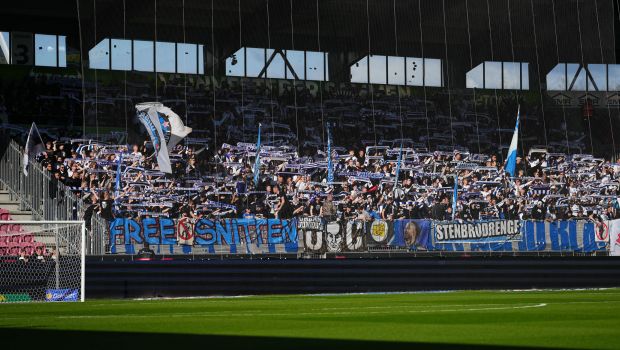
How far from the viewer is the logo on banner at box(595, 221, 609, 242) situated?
3130 centimetres

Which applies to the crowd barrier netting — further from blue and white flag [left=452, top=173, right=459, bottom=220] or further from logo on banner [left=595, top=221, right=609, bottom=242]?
blue and white flag [left=452, top=173, right=459, bottom=220]

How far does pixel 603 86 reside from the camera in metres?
34.5

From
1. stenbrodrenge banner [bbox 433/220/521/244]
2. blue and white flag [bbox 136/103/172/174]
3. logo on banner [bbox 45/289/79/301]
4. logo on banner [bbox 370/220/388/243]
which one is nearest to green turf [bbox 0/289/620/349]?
logo on banner [bbox 45/289/79/301]

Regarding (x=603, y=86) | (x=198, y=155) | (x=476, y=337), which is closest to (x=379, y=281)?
(x=198, y=155)

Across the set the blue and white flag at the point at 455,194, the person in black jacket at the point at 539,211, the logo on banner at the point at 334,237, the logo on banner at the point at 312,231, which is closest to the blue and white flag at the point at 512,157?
the person in black jacket at the point at 539,211

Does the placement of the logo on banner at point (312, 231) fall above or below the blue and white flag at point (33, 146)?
below

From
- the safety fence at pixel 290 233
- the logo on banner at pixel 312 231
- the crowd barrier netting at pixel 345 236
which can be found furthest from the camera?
the logo on banner at pixel 312 231

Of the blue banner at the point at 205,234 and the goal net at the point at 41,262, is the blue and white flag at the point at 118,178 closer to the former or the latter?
the blue banner at the point at 205,234

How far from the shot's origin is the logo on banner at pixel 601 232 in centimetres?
3130

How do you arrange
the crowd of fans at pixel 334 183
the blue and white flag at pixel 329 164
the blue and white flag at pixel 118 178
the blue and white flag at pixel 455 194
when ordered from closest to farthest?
the blue and white flag at pixel 118 178 → the crowd of fans at pixel 334 183 → the blue and white flag at pixel 329 164 → the blue and white flag at pixel 455 194

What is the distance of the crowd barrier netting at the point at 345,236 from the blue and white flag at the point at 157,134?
1.88 m

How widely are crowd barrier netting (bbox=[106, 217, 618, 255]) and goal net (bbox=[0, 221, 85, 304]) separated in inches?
95.2

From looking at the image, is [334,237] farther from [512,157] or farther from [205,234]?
[512,157]

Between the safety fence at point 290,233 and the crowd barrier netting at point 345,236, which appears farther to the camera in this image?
the crowd barrier netting at point 345,236
